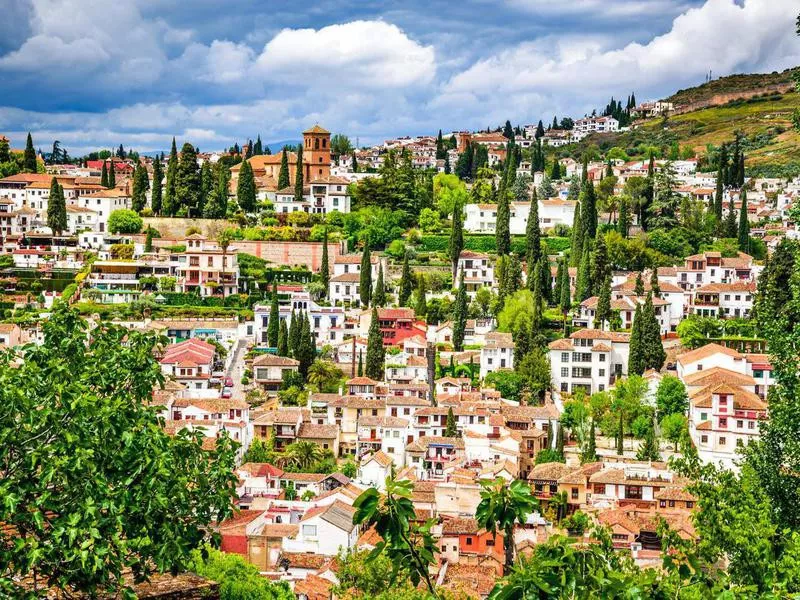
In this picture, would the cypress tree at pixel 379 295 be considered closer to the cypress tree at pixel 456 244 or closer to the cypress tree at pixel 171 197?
the cypress tree at pixel 456 244

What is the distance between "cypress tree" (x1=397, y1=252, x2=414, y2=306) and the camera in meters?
42.5

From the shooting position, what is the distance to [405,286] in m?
43.1

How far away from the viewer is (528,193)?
58.6m

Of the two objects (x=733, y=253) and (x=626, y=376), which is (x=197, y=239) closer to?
(x=626, y=376)

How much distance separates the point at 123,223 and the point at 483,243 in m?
17.2

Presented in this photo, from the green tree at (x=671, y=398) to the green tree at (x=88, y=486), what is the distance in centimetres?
2615

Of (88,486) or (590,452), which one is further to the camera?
(590,452)

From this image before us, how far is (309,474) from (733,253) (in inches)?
1041

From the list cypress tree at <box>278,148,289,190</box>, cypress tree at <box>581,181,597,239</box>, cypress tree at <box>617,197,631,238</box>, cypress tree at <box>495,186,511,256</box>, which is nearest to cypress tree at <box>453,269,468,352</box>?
cypress tree at <box>495,186,511,256</box>

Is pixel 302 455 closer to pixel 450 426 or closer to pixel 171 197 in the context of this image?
pixel 450 426

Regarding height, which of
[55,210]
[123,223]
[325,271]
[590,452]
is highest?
[55,210]

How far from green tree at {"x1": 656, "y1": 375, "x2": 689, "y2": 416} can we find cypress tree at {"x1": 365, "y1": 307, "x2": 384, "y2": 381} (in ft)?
31.5

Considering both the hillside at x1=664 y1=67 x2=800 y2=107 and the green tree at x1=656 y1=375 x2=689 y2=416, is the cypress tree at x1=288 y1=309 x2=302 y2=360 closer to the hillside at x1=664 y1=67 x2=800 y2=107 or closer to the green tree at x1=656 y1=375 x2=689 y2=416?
the green tree at x1=656 y1=375 x2=689 y2=416

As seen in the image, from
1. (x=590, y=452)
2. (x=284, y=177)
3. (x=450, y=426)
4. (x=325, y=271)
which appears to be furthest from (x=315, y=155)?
(x=590, y=452)
